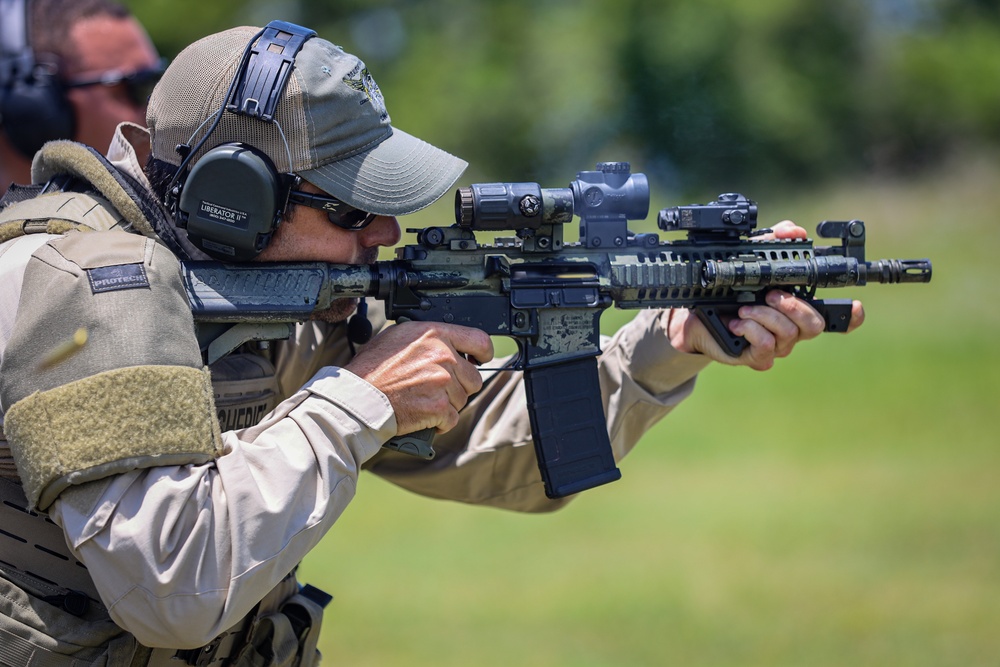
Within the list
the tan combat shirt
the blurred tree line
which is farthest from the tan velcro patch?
the blurred tree line

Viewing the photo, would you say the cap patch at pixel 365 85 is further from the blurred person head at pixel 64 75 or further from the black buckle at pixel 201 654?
the blurred person head at pixel 64 75

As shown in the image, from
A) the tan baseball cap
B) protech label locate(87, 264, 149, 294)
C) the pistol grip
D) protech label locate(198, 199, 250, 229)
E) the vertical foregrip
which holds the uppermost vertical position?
the tan baseball cap

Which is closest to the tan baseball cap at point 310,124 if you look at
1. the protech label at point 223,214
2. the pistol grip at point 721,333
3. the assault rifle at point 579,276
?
the protech label at point 223,214

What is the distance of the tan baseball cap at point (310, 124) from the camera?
3186 millimetres

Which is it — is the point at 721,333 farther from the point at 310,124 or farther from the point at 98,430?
the point at 98,430

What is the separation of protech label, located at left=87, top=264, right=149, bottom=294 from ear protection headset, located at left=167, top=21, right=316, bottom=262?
14.5 inches

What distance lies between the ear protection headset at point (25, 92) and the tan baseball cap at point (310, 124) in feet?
10.8

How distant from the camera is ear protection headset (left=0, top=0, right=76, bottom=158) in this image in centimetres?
621

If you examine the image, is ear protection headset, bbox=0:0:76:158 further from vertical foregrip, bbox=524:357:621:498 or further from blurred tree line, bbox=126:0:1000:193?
blurred tree line, bbox=126:0:1000:193

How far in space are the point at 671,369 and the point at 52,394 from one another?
2.04 meters

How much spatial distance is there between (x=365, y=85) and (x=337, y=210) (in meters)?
0.36

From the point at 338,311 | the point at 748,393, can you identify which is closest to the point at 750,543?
the point at 748,393

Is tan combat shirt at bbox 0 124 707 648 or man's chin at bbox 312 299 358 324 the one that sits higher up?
man's chin at bbox 312 299 358 324

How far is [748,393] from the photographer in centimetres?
1256
